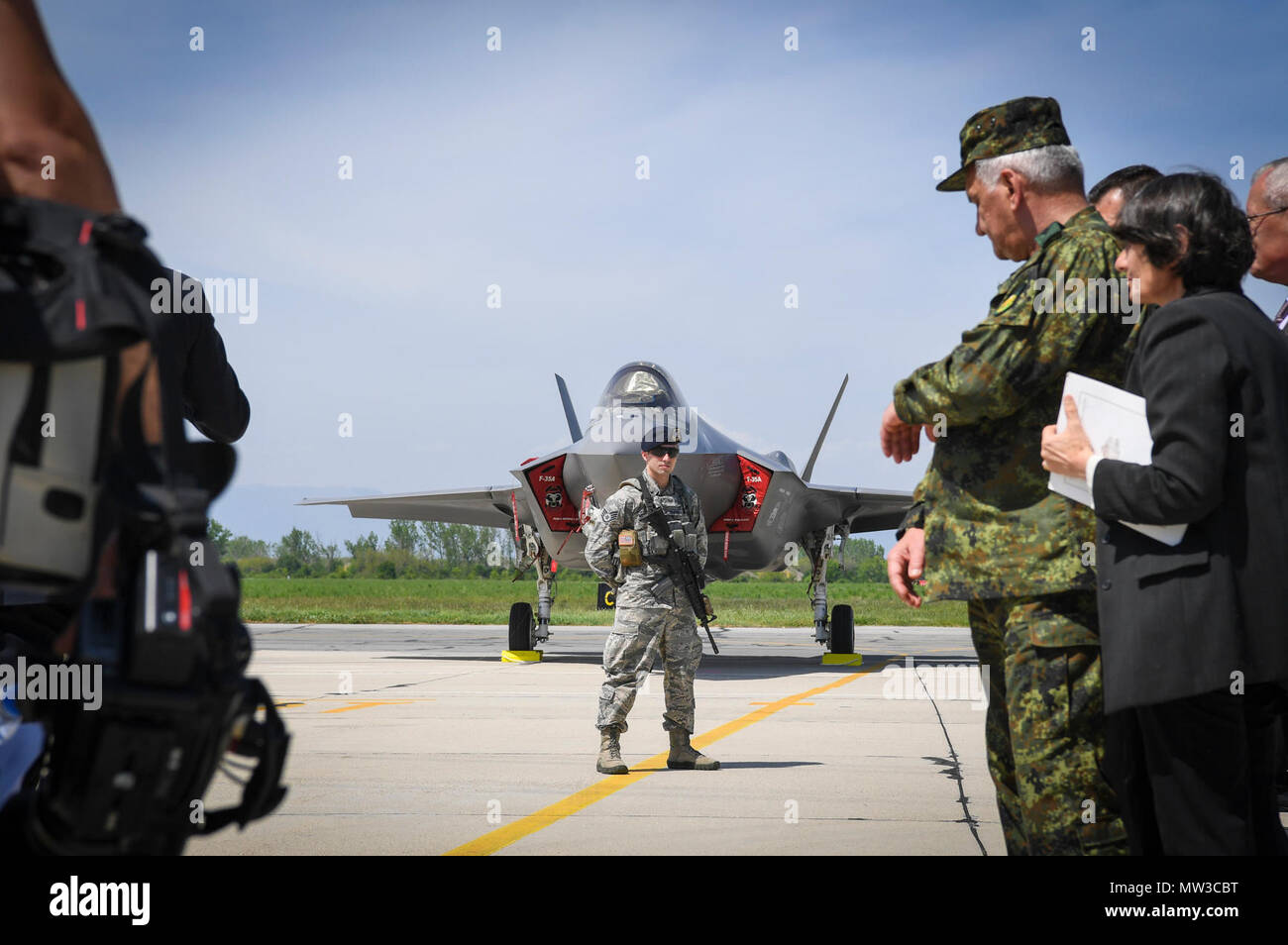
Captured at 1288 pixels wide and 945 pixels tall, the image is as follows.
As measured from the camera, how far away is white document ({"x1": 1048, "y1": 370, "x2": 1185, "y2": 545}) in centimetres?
251

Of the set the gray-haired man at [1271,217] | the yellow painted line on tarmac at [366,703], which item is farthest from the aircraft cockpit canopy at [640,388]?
the gray-haired man at [1271,217]

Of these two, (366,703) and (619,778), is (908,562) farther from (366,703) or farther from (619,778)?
(366,703)

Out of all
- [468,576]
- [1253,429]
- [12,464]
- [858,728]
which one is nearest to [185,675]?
[12,464]

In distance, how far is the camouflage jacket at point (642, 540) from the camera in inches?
264

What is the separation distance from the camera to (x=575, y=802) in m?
5.27

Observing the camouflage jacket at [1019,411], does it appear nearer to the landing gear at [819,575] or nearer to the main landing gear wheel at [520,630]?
the landing gear at [819,575]

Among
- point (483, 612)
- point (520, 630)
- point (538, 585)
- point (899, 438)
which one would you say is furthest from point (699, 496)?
point (483, 612)

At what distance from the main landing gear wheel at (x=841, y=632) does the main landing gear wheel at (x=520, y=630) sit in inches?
180

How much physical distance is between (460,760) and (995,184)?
4.84 metres

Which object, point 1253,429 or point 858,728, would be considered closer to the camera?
point 1253,429

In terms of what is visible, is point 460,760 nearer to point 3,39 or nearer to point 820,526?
point 3,39

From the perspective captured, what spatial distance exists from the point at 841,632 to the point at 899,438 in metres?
12.7

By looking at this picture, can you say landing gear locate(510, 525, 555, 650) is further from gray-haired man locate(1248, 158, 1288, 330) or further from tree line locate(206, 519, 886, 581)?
tree line locate(206, 519, 886, 581)

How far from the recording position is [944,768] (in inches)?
247
